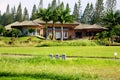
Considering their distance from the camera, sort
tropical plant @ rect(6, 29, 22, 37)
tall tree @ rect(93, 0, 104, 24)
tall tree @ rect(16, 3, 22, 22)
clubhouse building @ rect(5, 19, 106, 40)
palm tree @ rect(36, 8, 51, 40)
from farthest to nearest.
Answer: tall tree @ rect(16, 3, 22, 22) < tall tree @ rect(93, 0, 104, 24) < clubhouse building @ rect(5, 19, 106, 40) < palm tree @ rect(36, 8, 51, 40) < tropical plant @ rect(6, 29, 22, 37)

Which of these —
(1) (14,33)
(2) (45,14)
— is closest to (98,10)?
(2) (45,14)

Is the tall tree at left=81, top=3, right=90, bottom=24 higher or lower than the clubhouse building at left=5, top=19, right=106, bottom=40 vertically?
higher

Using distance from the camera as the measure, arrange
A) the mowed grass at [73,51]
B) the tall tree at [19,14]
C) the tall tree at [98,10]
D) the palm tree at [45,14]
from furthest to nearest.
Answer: the tall tree at [19,14] → the tall tree at [98,10] → the palm tree at [45,14] → the mowed grass at [73,51]

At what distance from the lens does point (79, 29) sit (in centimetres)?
7600

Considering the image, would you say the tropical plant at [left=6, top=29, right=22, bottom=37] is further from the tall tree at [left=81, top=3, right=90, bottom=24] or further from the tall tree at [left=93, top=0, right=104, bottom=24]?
the tall tree at [left=81, top=3, right=90, bottom=24]

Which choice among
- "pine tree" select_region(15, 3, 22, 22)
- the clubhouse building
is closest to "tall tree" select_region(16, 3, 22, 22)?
"pine tree" select_region(15, 3, 22, 22)

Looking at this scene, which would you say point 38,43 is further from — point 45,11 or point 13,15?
point 13,15

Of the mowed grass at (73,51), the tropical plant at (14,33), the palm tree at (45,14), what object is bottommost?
the mowed grass at (73,51)

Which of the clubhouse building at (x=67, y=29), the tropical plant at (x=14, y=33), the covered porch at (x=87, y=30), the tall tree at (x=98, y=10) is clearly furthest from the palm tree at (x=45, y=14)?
the tall tree at (x=98, y=10)

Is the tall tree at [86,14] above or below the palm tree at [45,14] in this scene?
above

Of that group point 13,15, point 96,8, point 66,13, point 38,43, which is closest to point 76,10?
point 96,8

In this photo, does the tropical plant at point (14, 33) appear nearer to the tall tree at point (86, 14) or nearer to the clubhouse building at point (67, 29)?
the clubhouse building at point (67, 29)

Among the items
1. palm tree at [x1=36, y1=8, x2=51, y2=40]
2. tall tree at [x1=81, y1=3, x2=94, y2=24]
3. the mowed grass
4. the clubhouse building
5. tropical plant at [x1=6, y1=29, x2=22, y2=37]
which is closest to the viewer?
the mowed grass

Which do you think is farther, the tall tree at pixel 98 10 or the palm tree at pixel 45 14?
the tall tree at pixel 98 10
